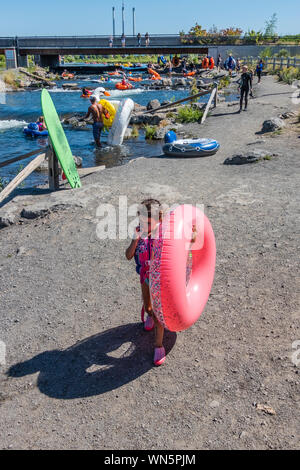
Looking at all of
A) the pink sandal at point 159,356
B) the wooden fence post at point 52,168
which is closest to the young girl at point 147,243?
the pink sandal at point 159,356

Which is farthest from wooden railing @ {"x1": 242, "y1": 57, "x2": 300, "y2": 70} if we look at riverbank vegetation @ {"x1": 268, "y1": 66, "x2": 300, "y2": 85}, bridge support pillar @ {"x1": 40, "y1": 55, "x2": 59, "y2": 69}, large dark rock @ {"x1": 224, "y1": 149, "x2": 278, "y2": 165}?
bridge support pillar @ {"x1": 40, "y1": 55, "x2": 59, "y2": 69}

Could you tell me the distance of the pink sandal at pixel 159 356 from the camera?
13.1 ft

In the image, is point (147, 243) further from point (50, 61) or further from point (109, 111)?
point (50, 61)

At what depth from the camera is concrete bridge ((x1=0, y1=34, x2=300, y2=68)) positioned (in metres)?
51.1

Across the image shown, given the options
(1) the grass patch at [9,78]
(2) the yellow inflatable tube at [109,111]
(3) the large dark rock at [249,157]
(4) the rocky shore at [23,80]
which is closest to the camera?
(3) the large dark rock at [249,157]

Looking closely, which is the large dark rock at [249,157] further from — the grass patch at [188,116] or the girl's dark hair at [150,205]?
the grass patch at [188,116]

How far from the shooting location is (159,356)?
4.01 metres

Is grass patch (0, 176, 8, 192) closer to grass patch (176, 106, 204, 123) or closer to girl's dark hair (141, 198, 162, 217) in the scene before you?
girl's dark hair (141, 198, 162, 217)

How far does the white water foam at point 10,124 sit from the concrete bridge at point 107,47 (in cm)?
3178

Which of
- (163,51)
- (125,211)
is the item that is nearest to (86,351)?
(125,211)

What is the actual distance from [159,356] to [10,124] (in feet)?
63.6

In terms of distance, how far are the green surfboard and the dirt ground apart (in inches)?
52.6

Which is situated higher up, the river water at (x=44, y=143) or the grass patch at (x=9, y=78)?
the grass patch at (x=9, y=78)
